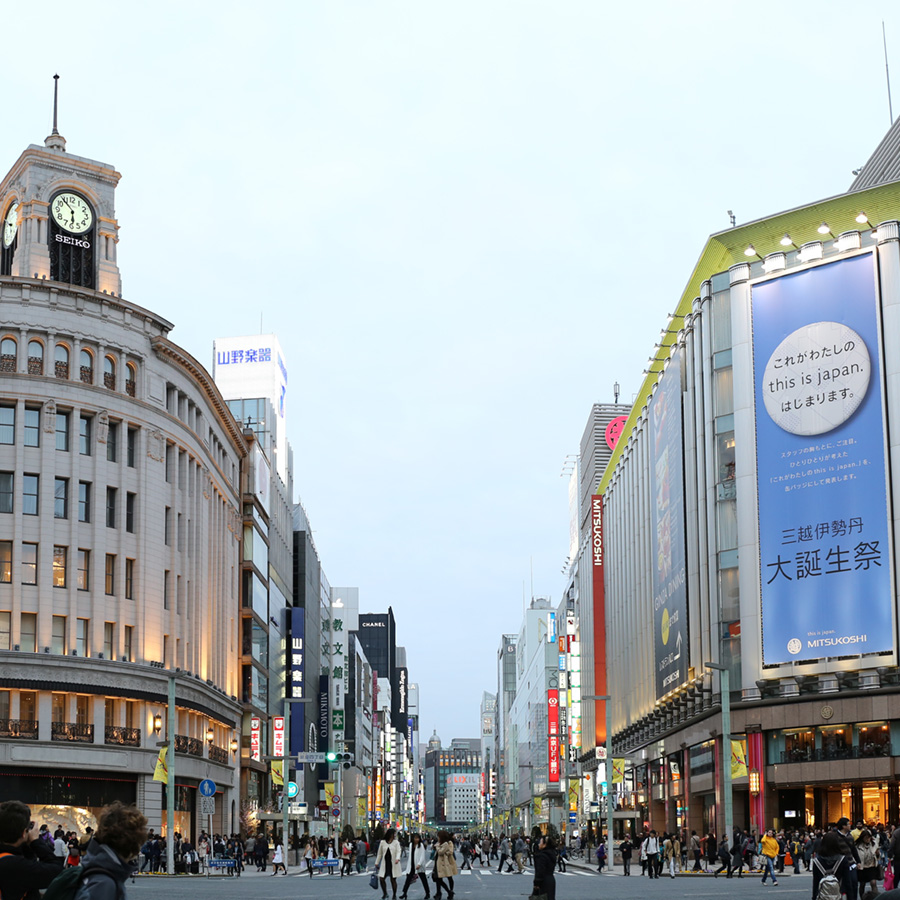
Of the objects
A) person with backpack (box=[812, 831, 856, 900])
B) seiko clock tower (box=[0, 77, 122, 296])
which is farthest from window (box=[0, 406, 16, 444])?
person with backpack (box=[812, 831, 856, 900])

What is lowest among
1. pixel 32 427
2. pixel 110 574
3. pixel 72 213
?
Answer: pixel 110 574

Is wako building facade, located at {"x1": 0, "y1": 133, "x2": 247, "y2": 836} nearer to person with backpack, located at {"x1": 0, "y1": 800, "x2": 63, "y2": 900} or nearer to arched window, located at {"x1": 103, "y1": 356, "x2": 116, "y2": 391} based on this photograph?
arched window, located at {"x1": 103, "y1": 356, "x2": 116, "y2": 391}

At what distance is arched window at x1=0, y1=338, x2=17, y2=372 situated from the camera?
65.0 m

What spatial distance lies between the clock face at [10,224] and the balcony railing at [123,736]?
88.3ft

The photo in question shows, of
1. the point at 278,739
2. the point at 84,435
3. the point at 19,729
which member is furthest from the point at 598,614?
the point at 19,729

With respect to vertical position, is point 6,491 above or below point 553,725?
above

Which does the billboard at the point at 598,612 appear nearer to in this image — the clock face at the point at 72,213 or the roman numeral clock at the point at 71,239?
the roman numeral clock at the point at 71,239

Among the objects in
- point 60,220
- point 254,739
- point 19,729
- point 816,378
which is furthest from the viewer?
point 254,739

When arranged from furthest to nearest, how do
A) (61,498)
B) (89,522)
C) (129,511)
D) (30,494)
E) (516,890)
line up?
(129,511), (89,522), (61,498), (30,494), (516,890)

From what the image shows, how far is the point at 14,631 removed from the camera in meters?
61.8

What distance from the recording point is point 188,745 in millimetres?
70812

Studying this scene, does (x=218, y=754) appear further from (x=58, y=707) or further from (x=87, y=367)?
(x=87, y=367)

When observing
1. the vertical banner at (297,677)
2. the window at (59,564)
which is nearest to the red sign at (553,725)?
the vertical banner at (297,677)

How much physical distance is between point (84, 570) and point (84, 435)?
671 centimetres
